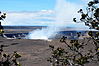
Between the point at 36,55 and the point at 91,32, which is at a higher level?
the point at 91,32

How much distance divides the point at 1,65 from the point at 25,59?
90643 mm

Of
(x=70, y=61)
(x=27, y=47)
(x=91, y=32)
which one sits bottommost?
(x=27, y=47)

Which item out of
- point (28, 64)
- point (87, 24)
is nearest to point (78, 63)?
→ point (87, 24)

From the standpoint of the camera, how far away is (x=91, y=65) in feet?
274

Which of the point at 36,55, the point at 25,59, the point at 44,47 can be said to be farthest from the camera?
the point at 44,47

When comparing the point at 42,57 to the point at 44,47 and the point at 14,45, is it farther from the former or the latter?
the point at 14,45

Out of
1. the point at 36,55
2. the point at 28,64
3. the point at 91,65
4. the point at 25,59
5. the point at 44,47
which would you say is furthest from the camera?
the point at 44,47

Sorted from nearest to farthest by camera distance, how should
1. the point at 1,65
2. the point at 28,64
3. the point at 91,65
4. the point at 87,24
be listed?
the point at 1,65 → the point at 87,24 → the point at 91,65 → the point at 28,64

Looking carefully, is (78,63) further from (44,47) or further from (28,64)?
(44,47)

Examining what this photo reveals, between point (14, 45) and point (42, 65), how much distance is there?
5080 centimetres

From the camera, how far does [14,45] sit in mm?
137375

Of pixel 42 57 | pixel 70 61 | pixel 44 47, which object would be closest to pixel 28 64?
pixel 42 57

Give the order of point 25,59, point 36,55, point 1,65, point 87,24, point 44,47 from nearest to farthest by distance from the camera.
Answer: point 1,65, point 87,24, point 25,59, point 36,55, point 44,47

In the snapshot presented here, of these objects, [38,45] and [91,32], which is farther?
[38,45]
